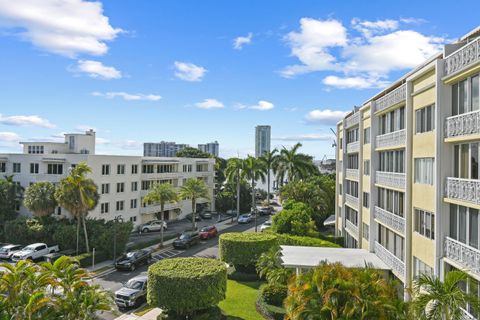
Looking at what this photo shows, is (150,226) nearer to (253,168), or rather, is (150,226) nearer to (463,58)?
(253,168)

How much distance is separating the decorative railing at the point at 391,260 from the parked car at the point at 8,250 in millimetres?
33306

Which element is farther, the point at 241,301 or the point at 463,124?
the point at 241,301

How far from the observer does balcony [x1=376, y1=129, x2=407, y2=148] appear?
23.2 metres

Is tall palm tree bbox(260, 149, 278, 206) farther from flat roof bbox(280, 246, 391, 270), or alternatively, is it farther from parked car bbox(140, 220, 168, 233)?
flat roof bbox(280, 246, 391, 270)

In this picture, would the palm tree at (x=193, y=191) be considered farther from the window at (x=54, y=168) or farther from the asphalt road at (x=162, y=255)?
the window at (x=54, y=168)

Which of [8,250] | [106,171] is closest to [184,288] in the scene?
[8,250]

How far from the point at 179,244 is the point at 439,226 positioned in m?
32.6

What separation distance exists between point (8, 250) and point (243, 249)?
23182 mm

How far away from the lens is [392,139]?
25000 mm

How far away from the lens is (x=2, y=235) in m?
43.6

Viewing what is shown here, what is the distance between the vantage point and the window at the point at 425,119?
19.1m

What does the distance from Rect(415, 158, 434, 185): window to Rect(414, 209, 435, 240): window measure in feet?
5.16

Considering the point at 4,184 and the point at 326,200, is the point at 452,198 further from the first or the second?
the point at 4,184

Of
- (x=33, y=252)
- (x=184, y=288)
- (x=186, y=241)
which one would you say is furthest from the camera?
(x=186, y=241)
